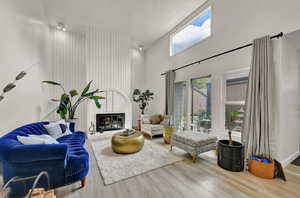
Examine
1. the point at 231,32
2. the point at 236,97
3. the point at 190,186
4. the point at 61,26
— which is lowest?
the point at 190,186

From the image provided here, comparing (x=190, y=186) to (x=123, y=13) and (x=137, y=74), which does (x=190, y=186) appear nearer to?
(x=123, y=13)

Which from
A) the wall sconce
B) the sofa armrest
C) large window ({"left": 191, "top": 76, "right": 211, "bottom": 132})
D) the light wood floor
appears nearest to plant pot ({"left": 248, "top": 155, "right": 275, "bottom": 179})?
the light wood floor

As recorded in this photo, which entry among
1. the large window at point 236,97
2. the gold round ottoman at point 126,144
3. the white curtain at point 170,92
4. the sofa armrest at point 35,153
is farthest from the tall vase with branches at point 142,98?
the sofa armrest at point 35,153

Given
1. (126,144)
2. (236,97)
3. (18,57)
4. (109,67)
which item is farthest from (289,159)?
(109,67)

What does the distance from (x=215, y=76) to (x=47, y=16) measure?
17.9 ft

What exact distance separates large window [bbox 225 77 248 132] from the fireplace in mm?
3777

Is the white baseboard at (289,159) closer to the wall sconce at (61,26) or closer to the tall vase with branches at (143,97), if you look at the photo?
the tall vase with branches at (143,97)

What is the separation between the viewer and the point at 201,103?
394cm

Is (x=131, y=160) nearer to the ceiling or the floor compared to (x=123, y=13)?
nearer to the floor

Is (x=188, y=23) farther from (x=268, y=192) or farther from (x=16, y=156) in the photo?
(x=16, y=156)

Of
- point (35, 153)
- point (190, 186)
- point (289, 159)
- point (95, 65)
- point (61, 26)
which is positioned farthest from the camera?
point (95, 65)

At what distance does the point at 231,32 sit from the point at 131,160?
3698mm

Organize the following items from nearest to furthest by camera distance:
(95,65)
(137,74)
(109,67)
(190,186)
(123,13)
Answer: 1. (190,186)
2. (123,13)
3. (95,65)
4. (109,67)
5. (137,74)

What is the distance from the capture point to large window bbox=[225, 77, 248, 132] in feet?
9.41
